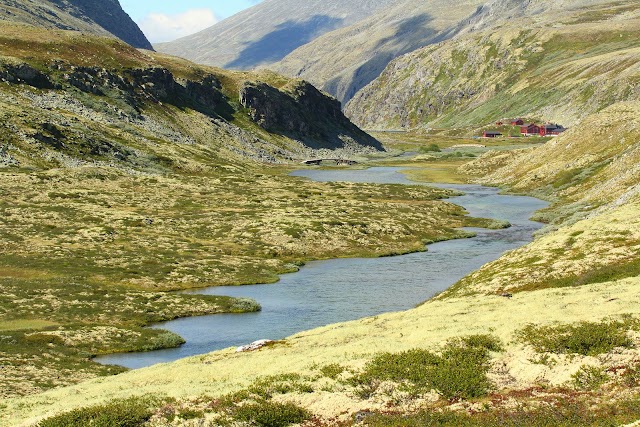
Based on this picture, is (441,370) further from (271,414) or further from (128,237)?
(128,237)

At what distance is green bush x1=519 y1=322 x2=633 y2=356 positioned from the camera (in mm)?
33625

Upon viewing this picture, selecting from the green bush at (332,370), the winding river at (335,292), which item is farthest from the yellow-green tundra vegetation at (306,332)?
the winding river at (335,292)

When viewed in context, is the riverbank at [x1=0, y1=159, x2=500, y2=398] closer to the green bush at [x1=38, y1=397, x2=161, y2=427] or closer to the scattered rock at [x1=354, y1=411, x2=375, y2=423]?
the green bush at [x1=38, y1=397, x2=161, y2=427]

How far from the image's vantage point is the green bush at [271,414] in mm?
29828

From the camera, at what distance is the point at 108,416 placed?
3072 centimetres

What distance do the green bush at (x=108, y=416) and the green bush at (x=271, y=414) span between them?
4116 millimetres

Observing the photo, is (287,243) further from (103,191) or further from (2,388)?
(2,388)

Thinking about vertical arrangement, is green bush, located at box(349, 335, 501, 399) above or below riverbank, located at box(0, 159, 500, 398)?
above

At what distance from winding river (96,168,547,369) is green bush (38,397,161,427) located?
31.2 meters

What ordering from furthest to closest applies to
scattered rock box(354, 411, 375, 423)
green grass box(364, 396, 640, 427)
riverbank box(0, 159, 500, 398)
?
riverbank box(0, 159, 500, 398) → scattered rock box(354, 411, 375, 423) → green grass box(364, 396, 640, 427)

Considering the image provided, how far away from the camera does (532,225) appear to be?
135 meters

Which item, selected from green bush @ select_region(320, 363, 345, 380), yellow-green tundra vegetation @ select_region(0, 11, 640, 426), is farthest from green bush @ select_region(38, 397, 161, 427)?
green bush @ select_region(320, 363, 345, 380)

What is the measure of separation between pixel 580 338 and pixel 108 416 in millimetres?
22418

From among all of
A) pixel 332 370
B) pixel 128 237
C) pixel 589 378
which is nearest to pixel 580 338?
pixel 589 378
